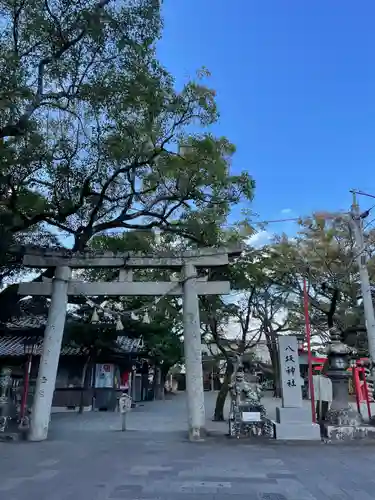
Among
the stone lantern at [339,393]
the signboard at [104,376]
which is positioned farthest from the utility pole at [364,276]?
the signboard at [104,376]

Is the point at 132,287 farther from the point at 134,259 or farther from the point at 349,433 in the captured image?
the point at 349,433

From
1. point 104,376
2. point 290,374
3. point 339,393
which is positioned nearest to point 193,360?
point 290,374

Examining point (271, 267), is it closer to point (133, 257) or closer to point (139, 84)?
point (133, 257)

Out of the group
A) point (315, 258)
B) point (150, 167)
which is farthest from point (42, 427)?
point (315, 258)

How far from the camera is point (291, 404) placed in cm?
955

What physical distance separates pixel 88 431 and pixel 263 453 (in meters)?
5.81

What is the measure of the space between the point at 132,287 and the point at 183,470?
17.3 ft

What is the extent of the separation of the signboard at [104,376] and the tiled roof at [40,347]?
Answer: 110 cm

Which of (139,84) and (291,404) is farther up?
(139,84)

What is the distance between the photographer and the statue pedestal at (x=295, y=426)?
9.16m

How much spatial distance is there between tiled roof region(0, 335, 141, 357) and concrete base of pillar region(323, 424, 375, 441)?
357 inches

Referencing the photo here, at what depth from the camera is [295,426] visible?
30.5ft

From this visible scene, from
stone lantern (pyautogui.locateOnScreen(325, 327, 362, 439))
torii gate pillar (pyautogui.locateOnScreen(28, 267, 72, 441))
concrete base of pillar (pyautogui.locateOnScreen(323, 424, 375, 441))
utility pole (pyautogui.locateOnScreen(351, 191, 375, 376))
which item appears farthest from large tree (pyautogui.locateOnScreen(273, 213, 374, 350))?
torii gate pillar (pyautogui.locateOnScreen(28, 267, 72, 441))

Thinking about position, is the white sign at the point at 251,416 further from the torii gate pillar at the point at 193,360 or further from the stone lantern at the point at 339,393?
the stone lantern at the point at 339,393
